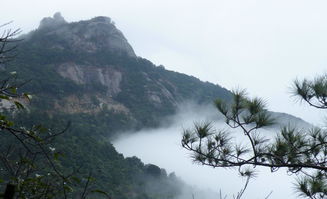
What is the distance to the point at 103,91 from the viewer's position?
7256cm

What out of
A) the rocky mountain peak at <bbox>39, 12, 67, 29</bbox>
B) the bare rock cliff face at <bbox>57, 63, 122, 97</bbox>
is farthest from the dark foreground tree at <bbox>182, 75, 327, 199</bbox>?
the rocky mountain peak at <bbox>39, 12, 67, 29</bbox>

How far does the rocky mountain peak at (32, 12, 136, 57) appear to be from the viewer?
259 ft

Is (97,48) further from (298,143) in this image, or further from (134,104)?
(298,143)

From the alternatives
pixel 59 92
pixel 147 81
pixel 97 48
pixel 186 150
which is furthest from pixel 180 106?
pixel 186 150

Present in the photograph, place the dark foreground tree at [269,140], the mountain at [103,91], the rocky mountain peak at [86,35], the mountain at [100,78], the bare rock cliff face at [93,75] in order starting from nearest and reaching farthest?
the dark foreground tree at [269,140] < the mountain at [103,91] < the mountain at [100,78] < the bare rock cliff face at [93,75] < the rocky mountain peak at [86,35]

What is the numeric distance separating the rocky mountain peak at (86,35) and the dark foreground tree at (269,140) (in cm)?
7667

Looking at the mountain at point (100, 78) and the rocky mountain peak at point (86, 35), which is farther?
the rocky mountain peak at point (86, 35)

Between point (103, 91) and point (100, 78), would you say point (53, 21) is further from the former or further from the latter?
point (103, 91)

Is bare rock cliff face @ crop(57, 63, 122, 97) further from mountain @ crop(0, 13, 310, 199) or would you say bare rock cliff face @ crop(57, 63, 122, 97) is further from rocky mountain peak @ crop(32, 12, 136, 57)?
rocky mountain peak @ crop(32, 12, 136, 57)

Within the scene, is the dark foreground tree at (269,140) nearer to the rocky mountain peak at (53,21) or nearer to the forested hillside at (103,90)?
the forested hillside at (103,90)

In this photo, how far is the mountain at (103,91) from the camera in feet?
149

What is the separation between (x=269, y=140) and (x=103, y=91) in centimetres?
7037

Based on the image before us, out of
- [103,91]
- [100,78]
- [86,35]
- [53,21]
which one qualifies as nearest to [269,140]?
[103,91]

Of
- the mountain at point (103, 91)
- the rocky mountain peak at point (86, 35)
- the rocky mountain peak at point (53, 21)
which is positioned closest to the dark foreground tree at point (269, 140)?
the mountain at point (103, 91)
